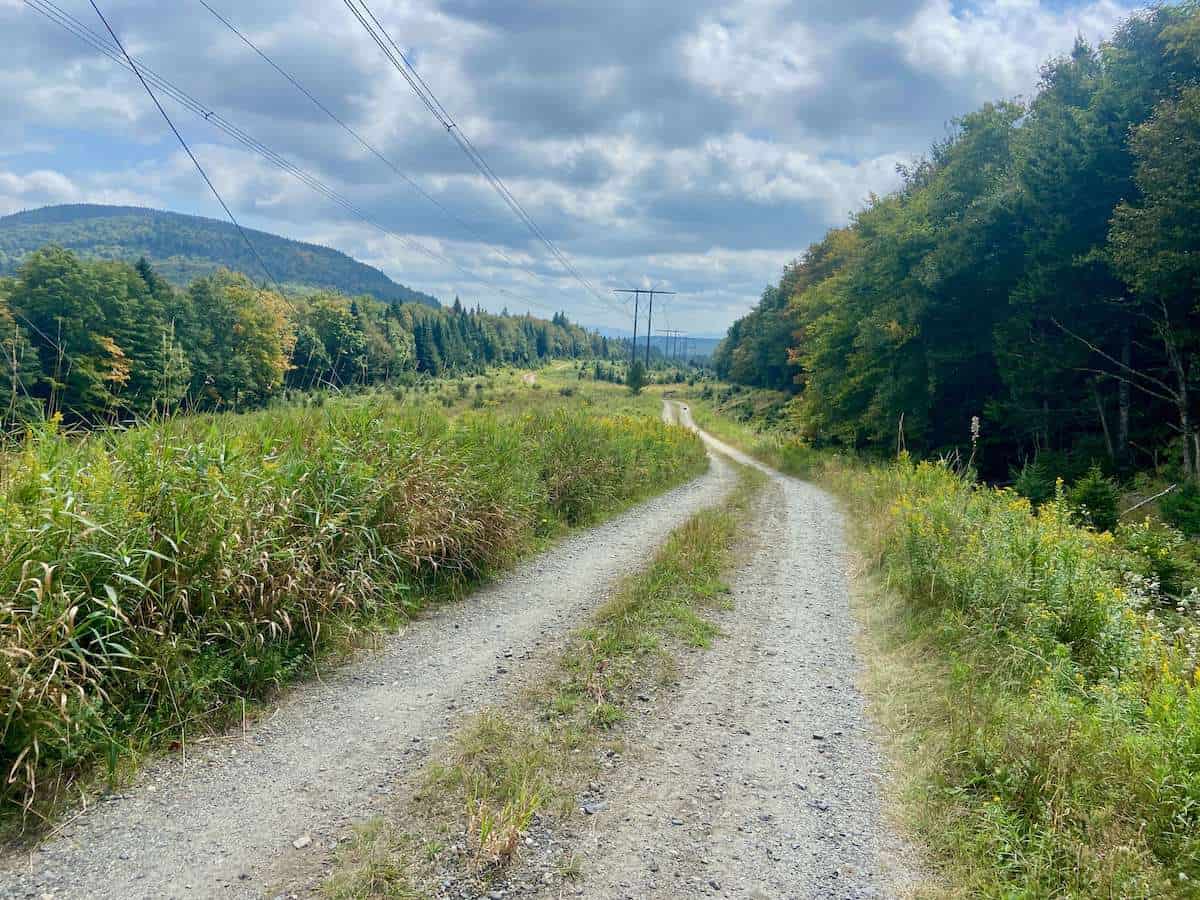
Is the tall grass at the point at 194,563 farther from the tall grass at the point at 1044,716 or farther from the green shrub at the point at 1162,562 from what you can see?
the green shrub at the point at 1162,562

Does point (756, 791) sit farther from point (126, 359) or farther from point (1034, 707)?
point (126, 359)

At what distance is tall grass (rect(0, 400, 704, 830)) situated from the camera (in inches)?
128

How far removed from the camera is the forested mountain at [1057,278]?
13.8 meters

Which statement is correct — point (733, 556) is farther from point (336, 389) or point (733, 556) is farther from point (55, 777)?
point (55, 777)

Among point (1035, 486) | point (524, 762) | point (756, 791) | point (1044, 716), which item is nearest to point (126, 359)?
point (524, 762)

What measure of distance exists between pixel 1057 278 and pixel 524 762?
19.7 metres

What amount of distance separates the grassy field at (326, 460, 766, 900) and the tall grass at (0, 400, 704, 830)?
161cm

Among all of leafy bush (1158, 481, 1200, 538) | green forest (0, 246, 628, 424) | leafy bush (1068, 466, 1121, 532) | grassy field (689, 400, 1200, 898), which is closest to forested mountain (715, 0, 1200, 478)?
leafy bush (1158, 481, 1200, 538)

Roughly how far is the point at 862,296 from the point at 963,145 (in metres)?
6.85

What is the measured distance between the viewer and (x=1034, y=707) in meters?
4.03

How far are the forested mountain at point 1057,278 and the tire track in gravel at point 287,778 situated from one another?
15882mm

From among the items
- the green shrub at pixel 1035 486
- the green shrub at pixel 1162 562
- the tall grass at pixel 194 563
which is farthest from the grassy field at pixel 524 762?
the green shrub at pixel 1035 486

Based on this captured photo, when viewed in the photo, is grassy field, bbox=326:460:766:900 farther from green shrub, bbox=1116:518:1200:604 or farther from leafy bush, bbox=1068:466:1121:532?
leafy bush, bbox=1068:466:1121:532

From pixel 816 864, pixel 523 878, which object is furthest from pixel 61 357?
pixel 816 864
